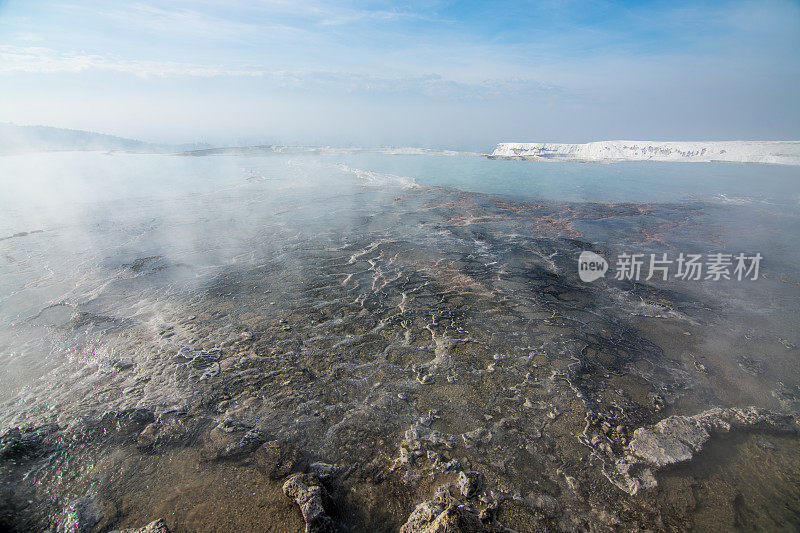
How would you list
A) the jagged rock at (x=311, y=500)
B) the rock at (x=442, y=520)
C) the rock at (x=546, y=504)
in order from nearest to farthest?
the rock at (x=442, y=520) < the jagged rock at (x=311, y=500) < the rock at (x=546, y=504)

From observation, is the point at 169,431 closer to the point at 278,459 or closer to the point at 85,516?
the point at 85,516

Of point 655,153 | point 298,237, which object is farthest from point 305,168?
point 655,153

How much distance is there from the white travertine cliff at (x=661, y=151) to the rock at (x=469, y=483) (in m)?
50.3

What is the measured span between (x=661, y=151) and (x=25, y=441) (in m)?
69.5

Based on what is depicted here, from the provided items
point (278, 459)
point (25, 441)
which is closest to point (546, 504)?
point (278, 459)

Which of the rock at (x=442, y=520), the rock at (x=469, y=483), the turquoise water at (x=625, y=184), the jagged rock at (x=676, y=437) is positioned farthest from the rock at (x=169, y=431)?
the turquoise water at (x=625, y=184)

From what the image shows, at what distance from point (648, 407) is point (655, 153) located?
63.6m

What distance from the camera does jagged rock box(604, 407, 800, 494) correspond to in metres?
3.68

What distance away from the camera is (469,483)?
352 centimetres

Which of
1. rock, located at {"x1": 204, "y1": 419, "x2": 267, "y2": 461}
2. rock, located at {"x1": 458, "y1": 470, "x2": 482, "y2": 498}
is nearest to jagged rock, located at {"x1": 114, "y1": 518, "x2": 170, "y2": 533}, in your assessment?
rock, located at {"x1": 204, "y1": 419, "x2": 267, "y2": 461}

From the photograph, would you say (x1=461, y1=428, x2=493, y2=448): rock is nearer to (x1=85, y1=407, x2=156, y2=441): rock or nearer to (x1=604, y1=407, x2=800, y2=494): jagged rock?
(x1=604, y1=407, x2=800, y2=494): jagged rock

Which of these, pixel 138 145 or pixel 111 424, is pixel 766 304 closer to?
pixel 111 424

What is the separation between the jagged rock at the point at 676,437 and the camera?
3.68 metres

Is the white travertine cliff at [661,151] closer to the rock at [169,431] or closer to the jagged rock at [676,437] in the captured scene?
the jagged rock at [676,437]
